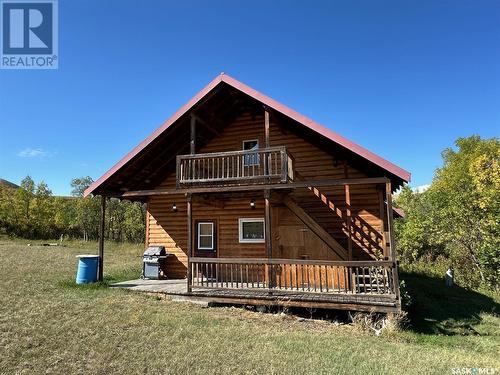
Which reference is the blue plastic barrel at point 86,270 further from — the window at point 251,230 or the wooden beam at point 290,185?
the window at point 251,230

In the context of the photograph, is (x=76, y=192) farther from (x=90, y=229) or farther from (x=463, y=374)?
(x=463, y=374)

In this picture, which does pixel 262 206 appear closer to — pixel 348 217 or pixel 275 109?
pixel 348 217

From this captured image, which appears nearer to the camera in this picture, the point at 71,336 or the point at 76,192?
the point at 71,336

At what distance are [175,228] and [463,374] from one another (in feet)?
38.7

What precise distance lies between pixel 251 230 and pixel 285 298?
459 cm

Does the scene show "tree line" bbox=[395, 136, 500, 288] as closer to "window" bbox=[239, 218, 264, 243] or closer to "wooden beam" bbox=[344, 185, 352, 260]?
"wooden beam" bbox=[344, 185, 352, 260]

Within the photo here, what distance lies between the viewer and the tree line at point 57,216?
43.0 m

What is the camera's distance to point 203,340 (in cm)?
702

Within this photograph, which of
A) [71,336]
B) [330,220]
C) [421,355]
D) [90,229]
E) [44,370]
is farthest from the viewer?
[90,229]

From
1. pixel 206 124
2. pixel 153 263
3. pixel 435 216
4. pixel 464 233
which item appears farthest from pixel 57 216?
pixel 464 233

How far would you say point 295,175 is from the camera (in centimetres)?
1243

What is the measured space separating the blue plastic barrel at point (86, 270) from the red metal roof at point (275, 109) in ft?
8.41

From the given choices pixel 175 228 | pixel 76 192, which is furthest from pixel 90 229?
pixel 175 228

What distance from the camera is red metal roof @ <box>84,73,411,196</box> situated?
9.08m
